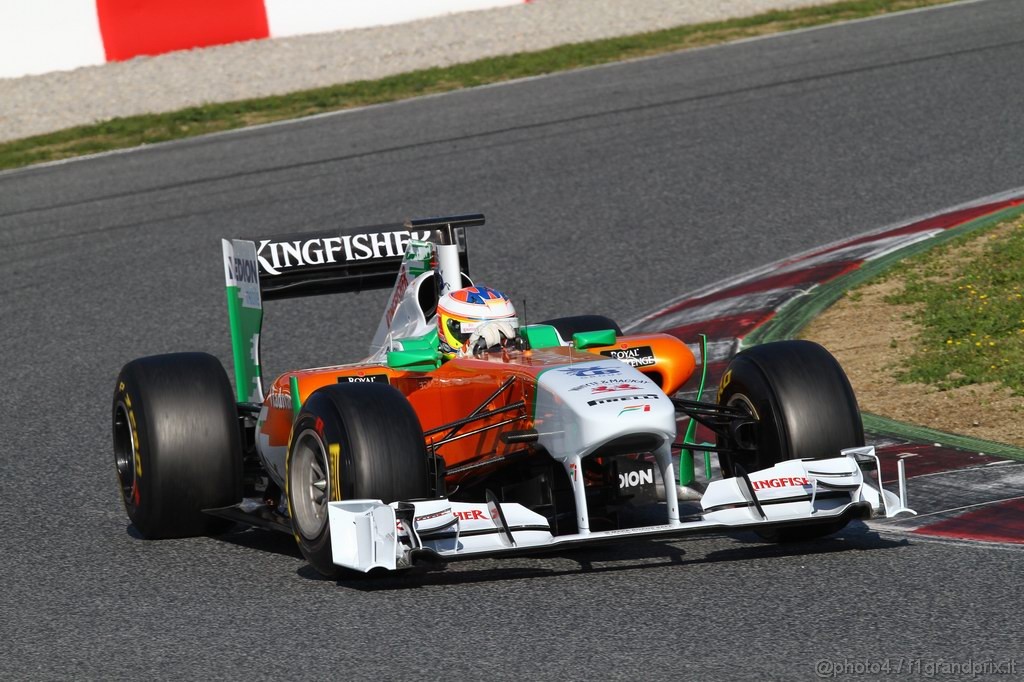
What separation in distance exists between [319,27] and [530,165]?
631 cm

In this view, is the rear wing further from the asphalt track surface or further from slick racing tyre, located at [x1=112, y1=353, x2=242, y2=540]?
the asphalt track surface

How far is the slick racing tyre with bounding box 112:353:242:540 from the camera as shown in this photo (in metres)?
7.27

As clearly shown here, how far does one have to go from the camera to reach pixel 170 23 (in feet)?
63.7

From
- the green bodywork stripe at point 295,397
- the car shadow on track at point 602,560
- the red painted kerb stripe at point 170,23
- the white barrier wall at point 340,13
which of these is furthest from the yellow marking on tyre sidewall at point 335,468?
the white barrier wall at point 340,13

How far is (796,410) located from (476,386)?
143 cm

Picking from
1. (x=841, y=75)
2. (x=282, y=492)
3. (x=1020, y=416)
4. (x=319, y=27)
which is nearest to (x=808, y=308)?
(x=1020, y=416)

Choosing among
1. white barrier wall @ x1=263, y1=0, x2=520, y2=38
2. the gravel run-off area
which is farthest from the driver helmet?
white barrier wall @ x1=263, y1=0, x2=520, y2=38

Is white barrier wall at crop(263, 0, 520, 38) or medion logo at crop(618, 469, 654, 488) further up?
white barrier wall at crop(263, 0, 520, 38)

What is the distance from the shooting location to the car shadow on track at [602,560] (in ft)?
21.2

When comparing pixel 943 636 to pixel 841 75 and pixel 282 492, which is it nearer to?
pixel 282 492

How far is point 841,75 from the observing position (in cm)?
1716

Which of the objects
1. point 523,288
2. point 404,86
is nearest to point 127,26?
point 404,86

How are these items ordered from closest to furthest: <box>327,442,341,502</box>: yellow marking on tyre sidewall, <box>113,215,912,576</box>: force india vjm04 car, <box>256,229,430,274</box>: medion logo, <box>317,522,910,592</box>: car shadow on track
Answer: <box>113,215,912,576</box>: force india vjm04 car < <box>327,442,341,502</box>: yellow marking on tyre sidewall < <box>317,522,910,592</box>: car shadow on track < <box>256,229,430,274</box>: medion logo

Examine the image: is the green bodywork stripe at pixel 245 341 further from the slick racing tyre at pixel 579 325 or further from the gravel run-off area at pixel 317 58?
the gravel run-off area at pixel 317 58
